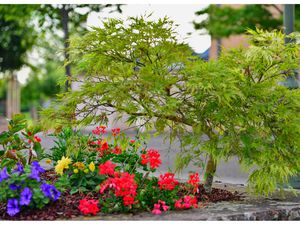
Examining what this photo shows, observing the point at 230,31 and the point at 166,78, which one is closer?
the point at 166,78

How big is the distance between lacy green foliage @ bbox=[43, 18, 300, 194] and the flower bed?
496 millimetres

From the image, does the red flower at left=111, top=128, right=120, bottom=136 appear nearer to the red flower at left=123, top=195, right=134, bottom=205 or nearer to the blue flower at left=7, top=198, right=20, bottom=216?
the red flower at left=123, top=195, right=134, bottom=205

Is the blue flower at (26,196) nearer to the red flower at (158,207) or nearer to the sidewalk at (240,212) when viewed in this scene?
the sidewalk at (240,212)

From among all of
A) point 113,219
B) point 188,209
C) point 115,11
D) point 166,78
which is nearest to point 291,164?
point 188,209

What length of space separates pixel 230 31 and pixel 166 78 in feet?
38.8

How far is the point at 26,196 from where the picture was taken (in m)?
5.13

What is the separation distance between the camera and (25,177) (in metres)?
5.16

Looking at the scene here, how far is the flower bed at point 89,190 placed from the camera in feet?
17.0

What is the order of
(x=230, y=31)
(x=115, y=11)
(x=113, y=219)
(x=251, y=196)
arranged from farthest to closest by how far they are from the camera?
(x=230, y=31) < (x=115, y=11) < (x=251, y=196) < (x=113, y=219)

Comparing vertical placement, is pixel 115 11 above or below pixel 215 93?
above

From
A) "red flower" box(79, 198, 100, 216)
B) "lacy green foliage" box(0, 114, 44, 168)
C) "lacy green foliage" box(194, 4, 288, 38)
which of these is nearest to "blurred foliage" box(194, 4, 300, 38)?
"lacy green foliage" box(194, 4, 288, 38)

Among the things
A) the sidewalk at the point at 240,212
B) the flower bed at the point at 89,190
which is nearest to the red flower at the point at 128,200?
the flower bed at the point at 89,190

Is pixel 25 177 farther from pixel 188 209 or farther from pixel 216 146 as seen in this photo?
pixel 216 146

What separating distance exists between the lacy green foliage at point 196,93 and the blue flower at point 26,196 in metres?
0.93
